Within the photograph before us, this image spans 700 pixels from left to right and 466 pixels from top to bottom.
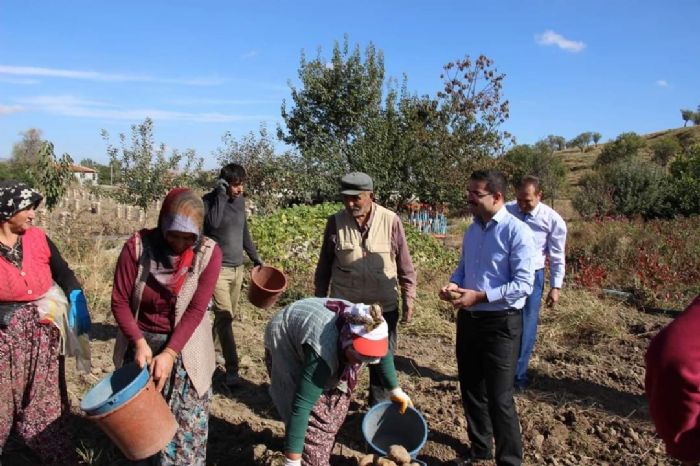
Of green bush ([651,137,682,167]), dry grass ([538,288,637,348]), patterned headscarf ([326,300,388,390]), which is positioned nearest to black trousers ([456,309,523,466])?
patterned headscarf ([326,300,388,390])

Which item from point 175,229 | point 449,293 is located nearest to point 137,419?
point 175,229

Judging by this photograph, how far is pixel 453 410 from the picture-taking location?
3.91 meters

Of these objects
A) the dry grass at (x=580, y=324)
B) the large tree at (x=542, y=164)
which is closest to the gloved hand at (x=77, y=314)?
the dry grass at (x=580, y=324)

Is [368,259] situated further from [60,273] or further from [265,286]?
[60,273]

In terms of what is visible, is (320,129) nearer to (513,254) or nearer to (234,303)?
(234,303)

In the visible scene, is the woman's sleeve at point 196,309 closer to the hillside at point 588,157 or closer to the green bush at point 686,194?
the green bush at point 686,194

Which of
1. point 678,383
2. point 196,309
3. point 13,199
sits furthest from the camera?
point 13,199

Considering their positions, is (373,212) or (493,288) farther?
(373,212)

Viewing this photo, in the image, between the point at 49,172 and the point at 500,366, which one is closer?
the point at 500,366

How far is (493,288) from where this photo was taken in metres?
2.99

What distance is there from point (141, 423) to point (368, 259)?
1746 mm

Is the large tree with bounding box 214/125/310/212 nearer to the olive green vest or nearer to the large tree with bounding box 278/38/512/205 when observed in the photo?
the large tree with bounding box 278/38/512/205

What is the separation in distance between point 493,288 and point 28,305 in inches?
93.7

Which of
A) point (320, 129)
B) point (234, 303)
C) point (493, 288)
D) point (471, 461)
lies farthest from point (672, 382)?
point (320, 129)
